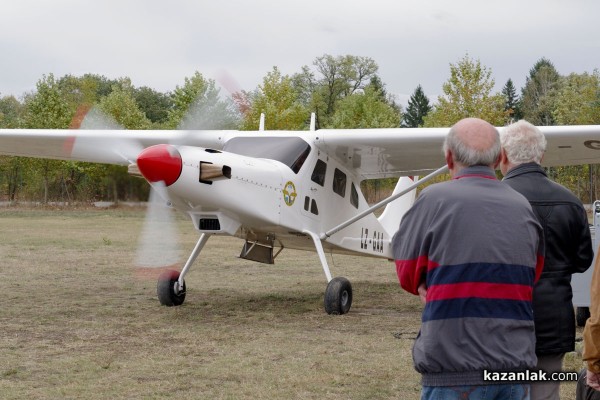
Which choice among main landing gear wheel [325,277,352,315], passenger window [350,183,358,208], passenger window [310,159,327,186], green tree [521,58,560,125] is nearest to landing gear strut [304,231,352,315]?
main landing gear wheel [325,277,352,315]

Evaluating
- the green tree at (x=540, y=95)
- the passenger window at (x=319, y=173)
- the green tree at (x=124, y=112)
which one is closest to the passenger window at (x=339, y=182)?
the passenger window at (x=319, y=173)

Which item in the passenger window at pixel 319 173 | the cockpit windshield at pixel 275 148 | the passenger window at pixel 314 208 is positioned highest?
the cockpit windshield at pixel 275 148

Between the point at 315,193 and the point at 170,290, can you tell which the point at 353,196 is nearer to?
the point at 315,193

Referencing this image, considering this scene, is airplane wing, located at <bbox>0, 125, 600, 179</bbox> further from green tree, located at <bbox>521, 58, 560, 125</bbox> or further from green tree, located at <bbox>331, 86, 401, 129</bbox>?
green tree, located at <bbox>521, 58, 560, 125</bbox>

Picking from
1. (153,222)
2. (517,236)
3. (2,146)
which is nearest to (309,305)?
(153,222)

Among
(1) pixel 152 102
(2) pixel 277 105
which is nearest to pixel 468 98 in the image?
(2) pixel 277 105

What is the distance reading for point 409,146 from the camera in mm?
10914

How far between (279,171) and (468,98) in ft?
87.6

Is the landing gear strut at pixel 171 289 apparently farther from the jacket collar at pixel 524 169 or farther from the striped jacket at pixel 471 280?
the striped jacket at pixel 471 280

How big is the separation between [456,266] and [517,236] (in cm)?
27

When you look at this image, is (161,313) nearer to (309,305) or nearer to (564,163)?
(309,305)

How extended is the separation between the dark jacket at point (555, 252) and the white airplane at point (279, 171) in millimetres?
5007

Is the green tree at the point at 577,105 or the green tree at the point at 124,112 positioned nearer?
the green tree at the point at 124,112

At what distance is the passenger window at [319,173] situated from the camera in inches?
422
